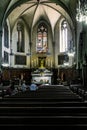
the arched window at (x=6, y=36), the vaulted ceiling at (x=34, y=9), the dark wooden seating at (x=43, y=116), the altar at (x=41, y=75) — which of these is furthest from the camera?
the altar at (x=41, y=75)

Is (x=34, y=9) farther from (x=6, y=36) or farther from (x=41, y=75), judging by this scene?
(x=41, y=75)

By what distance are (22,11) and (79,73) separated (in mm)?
13665

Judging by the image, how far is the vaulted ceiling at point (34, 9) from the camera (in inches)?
1558

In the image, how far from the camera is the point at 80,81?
119ft

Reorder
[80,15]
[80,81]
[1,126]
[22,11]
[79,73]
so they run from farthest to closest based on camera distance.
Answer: [22,11] → [79,73] → [80,81] → [80,15] → [1,126]

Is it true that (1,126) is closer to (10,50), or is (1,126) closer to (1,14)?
(1,14)

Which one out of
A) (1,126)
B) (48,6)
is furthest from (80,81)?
(1,126)

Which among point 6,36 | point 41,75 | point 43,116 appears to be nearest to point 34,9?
point 6,36

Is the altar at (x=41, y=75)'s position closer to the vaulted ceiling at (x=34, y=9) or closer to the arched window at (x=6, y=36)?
the arched window at (x=6, y=36)

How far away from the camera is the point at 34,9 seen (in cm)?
4772

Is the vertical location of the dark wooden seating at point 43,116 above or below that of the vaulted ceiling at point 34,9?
below

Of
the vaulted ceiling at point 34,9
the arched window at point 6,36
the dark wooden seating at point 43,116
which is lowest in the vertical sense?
the dark wooden seating at point 43,116

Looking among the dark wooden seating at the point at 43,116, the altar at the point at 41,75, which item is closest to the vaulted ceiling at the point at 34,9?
the altar at the point at 41,75

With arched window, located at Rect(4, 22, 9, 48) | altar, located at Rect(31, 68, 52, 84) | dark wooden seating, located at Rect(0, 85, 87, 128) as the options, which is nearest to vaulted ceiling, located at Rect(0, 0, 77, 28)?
arched window, located at Rect(4, 22, 9, 48)
